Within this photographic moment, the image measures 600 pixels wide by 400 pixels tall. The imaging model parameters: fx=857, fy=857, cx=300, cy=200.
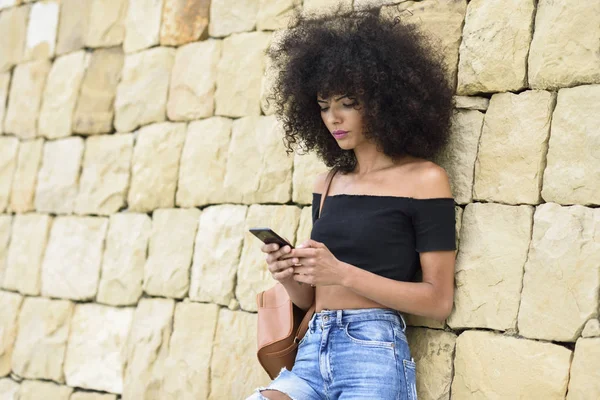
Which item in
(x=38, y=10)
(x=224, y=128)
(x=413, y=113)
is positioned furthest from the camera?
(x=38, y=10)

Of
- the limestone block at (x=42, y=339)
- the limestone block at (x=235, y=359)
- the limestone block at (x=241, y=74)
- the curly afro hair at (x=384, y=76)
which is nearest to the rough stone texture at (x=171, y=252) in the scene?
the limestone block at (x=235, y=359)

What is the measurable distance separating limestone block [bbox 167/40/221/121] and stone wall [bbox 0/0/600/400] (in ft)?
0.04

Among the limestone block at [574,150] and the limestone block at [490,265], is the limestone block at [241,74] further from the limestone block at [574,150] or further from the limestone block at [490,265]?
the limestone block at [574,150]

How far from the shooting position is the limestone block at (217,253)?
5.14 meters

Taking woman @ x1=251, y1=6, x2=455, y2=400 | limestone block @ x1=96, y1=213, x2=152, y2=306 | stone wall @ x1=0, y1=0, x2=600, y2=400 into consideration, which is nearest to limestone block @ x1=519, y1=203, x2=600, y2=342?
stone wall @ x1=0, y1=0, x2=600, y2=400

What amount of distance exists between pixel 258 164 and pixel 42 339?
2346 millimetres

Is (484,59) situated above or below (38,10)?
below

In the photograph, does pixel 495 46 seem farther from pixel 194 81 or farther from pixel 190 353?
pixel 190 353

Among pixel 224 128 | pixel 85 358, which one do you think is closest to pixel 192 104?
pixel 224 128

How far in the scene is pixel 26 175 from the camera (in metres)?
6.79

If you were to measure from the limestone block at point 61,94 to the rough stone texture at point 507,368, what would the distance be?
3818mm

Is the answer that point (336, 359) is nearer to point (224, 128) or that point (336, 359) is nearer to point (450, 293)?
point (450, 293)

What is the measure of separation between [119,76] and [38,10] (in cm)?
144

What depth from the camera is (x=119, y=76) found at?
620cm
